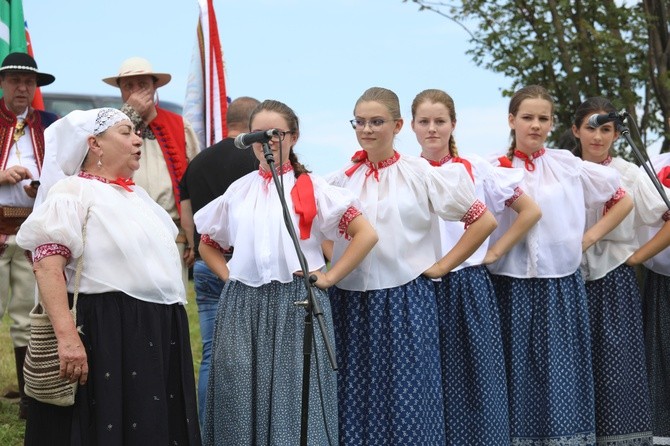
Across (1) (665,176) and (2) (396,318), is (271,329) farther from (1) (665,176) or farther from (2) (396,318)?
(1) (665,176)

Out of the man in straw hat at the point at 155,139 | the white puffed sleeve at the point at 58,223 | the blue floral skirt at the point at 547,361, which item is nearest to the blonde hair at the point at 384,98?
the blue floral skirt at the point at 547,361

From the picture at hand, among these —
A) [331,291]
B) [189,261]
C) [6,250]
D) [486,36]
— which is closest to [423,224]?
[331,291]

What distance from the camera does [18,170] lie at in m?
6.10

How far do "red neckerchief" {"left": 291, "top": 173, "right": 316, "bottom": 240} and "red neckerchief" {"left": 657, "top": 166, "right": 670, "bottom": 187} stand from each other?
2.34 metres

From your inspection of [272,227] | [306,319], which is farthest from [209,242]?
[306,319]

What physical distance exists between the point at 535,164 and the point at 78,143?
92.0 inches

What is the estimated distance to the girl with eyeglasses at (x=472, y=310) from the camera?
520 centimetres

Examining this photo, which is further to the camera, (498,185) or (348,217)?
(498,185)

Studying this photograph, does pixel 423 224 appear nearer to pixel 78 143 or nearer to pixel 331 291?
pixel 331 291

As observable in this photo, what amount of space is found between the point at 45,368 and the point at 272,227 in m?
1.10

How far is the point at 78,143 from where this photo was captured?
181 inches

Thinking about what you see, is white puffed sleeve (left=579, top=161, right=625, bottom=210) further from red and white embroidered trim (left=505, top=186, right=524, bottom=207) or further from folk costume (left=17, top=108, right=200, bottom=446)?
folk costume (left=17, top=108, right=200, bottom=446)

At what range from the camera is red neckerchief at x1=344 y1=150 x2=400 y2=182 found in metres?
5.12

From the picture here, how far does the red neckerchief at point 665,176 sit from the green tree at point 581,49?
10.5 feet
